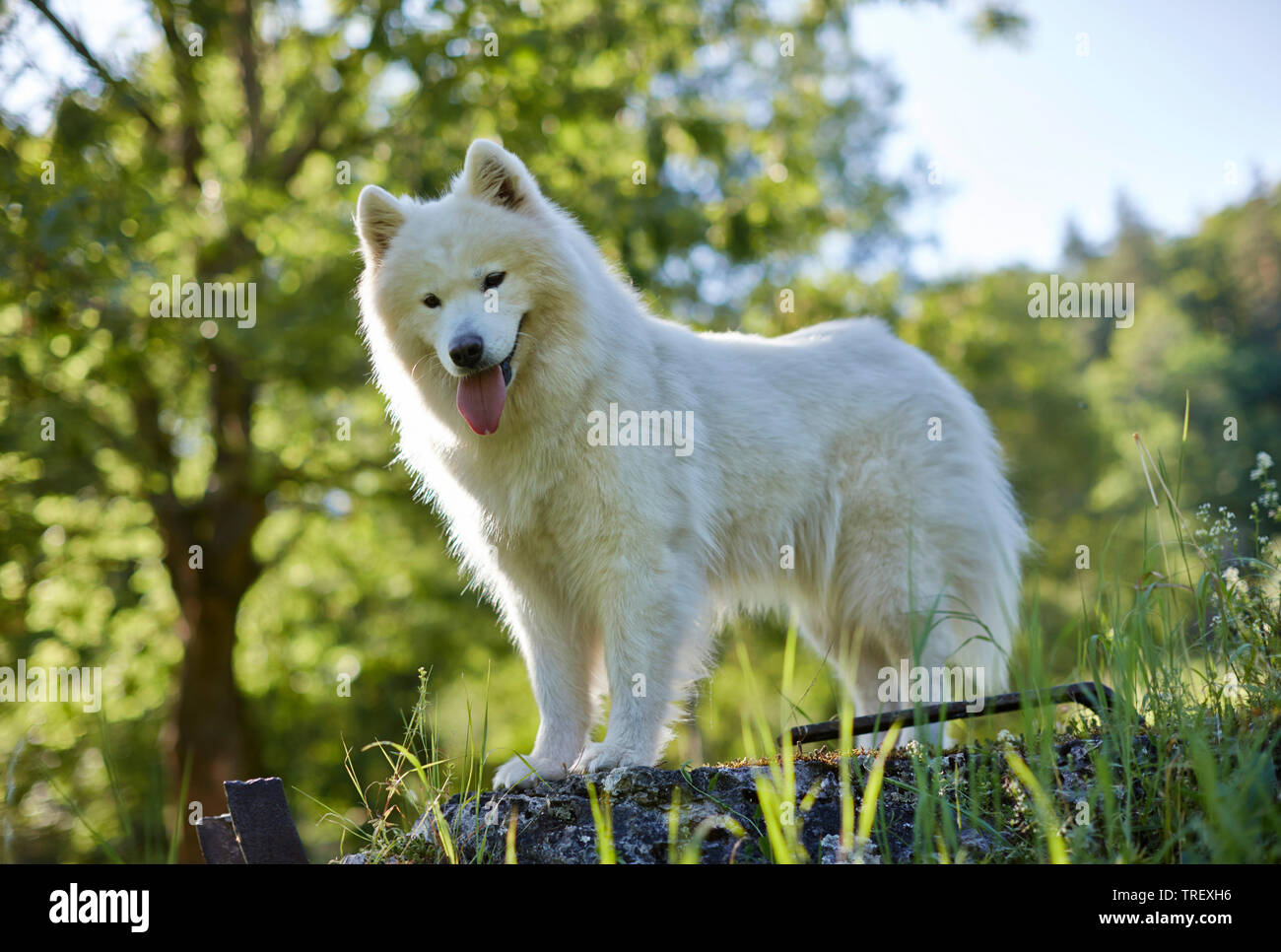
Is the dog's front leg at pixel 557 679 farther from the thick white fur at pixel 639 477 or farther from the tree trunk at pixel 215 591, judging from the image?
the tree trunk at pixel 215 591

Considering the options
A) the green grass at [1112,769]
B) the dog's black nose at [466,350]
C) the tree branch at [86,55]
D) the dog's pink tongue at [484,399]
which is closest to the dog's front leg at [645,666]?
the green grass at [1112,769]

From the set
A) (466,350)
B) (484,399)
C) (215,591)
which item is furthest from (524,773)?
(215,591)

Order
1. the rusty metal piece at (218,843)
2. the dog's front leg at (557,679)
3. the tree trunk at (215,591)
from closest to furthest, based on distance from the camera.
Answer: the rusty metal piece at (218,843) < the dog's front leg at (557,679) < the tree trunk at (215,591)

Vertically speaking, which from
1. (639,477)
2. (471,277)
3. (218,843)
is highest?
(471,277)

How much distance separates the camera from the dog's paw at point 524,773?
3201 millimetres

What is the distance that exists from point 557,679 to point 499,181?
6.94 feet

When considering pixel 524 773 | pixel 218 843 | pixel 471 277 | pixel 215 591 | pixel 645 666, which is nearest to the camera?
pixel 218 843

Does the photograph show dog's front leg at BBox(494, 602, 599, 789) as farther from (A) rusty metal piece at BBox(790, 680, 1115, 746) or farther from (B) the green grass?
(A) rusty metal piece at BBox(790, 680, 1115, 746)

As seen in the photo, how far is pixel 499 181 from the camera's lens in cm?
393

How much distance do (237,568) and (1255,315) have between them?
4604cm

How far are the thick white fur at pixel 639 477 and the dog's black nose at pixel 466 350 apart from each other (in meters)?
0.04

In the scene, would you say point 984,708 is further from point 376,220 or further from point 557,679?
point 376,220

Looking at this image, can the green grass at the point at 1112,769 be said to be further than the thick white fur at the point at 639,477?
No

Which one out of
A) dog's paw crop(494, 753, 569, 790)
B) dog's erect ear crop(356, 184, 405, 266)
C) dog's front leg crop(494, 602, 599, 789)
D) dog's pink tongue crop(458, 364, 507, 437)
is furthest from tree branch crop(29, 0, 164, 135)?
dog's paw crop(494, 753, 569, 790)
